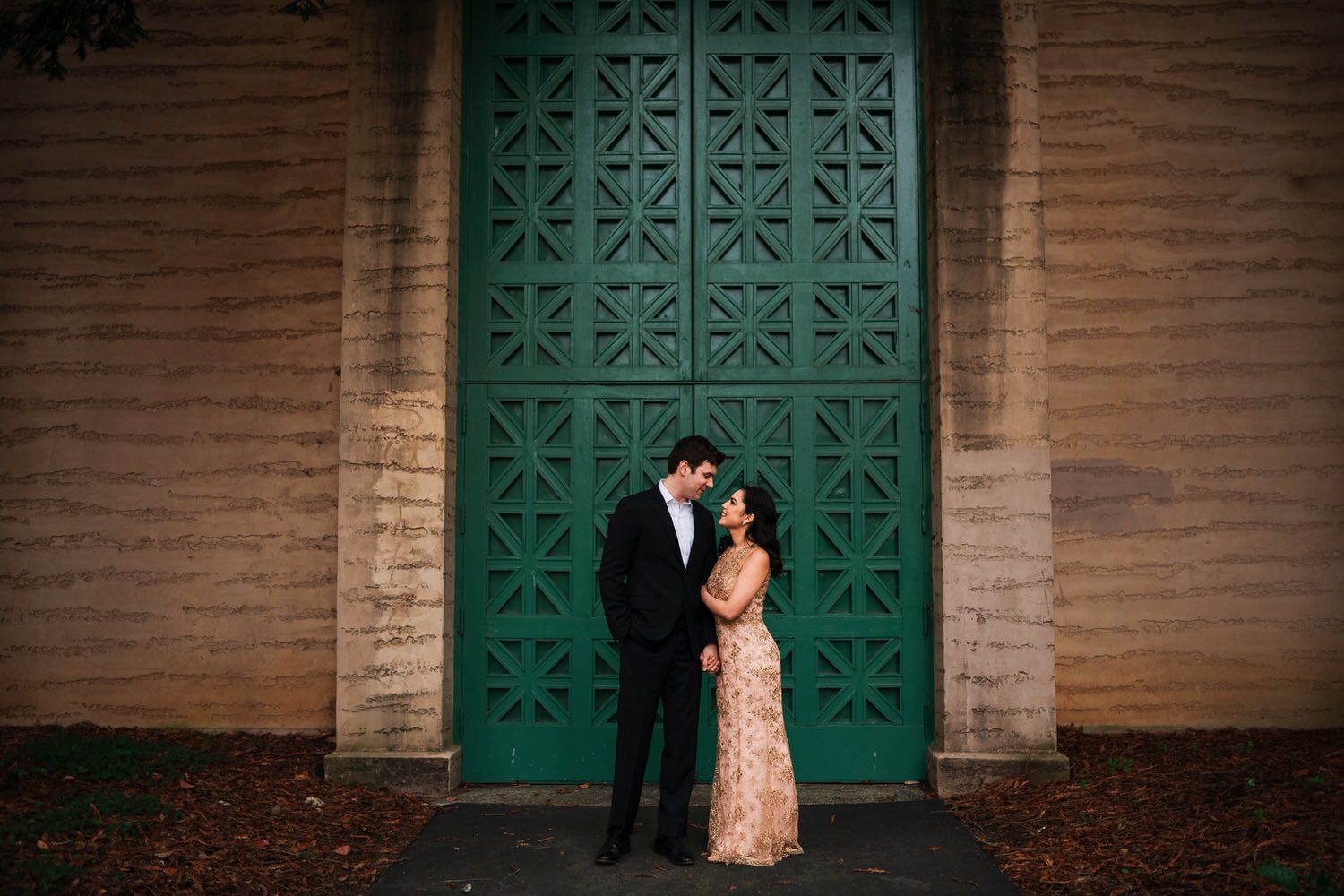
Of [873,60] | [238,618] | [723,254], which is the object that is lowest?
[238,618]

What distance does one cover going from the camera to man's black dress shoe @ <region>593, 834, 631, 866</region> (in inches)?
205

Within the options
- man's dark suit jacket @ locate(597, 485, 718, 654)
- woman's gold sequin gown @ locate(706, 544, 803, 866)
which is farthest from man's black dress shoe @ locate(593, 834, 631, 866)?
man's dark suit jacket @ locate(597, 485, 718, 654)

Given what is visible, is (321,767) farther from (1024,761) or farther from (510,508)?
(1024,761)

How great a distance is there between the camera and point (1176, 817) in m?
5.46

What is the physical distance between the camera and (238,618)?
7.33 m

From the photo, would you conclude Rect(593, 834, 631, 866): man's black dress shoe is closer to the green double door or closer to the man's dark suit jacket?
the man's dark suit jacket

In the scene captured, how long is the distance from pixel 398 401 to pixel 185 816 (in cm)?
278

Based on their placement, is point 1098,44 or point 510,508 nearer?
point 510,508

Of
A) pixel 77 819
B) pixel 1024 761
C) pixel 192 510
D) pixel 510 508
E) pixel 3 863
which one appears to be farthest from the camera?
pixel 192 510

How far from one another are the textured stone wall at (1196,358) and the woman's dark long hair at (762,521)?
10.2 feet

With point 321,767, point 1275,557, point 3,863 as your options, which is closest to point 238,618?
point 321,767

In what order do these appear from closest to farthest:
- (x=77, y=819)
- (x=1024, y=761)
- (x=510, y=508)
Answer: (x=77, y=819) < (x=1024, y=761) < (x=510, y=508)

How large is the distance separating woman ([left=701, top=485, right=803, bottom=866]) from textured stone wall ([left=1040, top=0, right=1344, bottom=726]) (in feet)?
10.1

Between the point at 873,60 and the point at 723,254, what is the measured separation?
1.82 m
